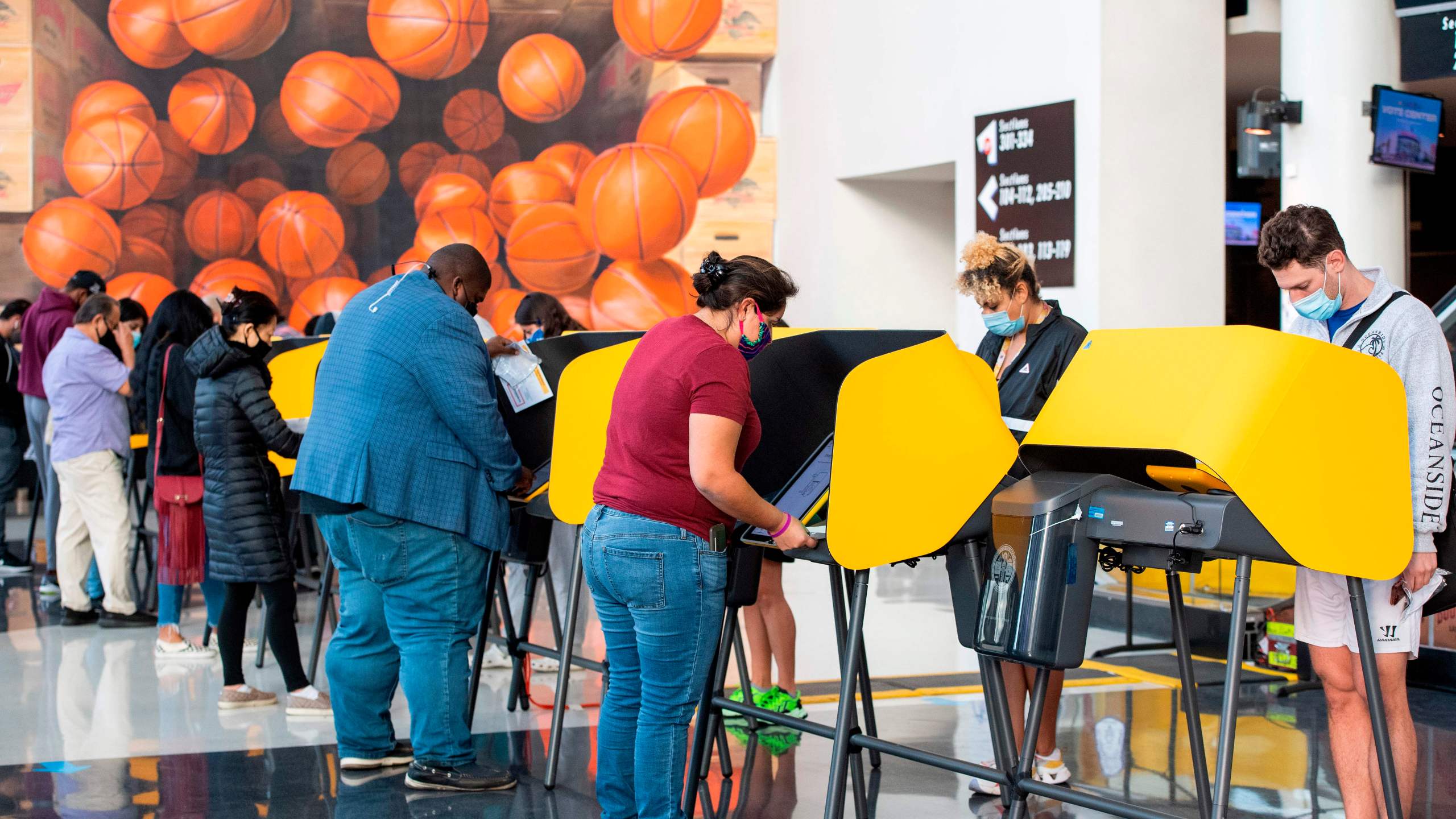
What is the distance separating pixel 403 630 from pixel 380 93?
7.68 metres

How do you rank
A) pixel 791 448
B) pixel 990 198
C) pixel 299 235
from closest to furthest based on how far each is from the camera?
pixel 791 448 < pixel 990 198 < pixel 299 235

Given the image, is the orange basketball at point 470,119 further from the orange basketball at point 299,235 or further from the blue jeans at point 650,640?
the blue jeans at point 650,640

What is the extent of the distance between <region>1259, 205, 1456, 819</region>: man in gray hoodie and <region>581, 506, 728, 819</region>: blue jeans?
129 cm

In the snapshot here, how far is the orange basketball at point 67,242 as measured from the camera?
32.7ft

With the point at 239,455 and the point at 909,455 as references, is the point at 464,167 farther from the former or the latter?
the point at 909,455

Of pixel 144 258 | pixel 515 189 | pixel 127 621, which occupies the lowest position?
pixel 127 621

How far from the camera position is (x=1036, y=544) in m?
2.78

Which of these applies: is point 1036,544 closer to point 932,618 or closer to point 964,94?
point 932,618

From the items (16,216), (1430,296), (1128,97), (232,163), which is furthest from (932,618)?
(1430,296)

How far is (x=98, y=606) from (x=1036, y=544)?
555cm

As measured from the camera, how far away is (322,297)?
10.4 m

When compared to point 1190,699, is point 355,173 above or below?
above

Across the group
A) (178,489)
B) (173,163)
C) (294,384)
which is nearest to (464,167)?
(173,163)

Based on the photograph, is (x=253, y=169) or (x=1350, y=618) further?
(x=253, y=169)
